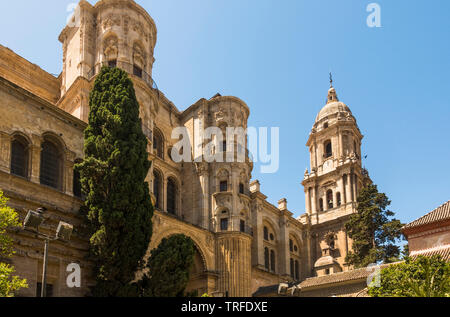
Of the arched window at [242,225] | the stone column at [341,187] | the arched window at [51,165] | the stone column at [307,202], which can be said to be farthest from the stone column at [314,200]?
the arched window at [51,165]

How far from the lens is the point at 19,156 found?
23.2m

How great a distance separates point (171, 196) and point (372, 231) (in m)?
16.9

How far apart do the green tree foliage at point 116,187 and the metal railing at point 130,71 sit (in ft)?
19.7

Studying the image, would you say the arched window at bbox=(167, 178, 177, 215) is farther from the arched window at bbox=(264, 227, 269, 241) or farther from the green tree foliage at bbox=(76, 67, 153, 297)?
the green tree foliage at bbox=(76, 67, 153, 297)

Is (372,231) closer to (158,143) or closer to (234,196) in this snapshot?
(234,196)

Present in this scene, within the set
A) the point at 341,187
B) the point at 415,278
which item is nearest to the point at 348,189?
the point at 341,187

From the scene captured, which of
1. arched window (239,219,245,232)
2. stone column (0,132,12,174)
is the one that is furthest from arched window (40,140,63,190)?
arched window (239,219,245,232)

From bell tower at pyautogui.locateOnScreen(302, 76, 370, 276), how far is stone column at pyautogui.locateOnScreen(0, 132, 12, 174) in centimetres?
3099

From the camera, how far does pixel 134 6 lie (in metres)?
33.5

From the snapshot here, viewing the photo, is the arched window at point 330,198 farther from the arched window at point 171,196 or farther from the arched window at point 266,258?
the arched window at point 171,196

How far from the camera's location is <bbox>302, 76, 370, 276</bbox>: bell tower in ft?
158

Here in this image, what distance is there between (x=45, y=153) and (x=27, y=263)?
6.04 metres

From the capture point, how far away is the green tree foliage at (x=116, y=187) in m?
21.8
